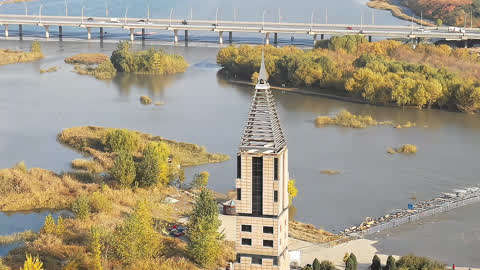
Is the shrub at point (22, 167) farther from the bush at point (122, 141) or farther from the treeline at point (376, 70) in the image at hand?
the treeline at point (376, 70)

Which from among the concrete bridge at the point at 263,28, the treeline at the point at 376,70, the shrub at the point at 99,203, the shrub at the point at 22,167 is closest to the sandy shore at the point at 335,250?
the shrub at the point at 99,203

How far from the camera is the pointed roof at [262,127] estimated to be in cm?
1373

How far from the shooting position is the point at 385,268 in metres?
16.2

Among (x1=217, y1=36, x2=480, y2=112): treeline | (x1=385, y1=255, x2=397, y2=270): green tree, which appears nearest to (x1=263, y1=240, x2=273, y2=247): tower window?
(x1=385, y1=255, x2=397, y2=270): green tree

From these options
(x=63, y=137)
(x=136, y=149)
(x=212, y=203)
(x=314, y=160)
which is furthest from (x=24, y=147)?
(x=212, y=203)

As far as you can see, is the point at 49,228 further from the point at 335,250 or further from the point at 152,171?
the point at 335,250

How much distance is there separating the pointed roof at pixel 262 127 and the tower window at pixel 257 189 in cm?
20

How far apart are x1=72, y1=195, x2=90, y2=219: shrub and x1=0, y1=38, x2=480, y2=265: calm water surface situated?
14.8 feet

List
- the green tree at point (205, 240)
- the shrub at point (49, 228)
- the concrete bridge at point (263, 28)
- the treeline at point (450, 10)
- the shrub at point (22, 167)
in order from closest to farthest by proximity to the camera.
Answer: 1. the green tree at point (205, 240)
2. the shrub at point (49, 228)
3. the shrub at point (22, 167)
4. the concrete bridge at point (263, 28)
5. the treeline at point (450, 10)

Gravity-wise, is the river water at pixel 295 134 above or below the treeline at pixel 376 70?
below

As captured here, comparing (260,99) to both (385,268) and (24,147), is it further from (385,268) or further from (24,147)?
(24,147)

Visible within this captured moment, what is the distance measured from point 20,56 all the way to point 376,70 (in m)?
20.8

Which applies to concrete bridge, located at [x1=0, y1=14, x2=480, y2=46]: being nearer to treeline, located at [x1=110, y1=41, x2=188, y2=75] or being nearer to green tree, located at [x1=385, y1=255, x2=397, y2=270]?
treeline, located at [x1=110, y1=41, x2=188, y2=75]

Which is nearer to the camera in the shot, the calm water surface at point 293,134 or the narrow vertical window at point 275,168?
the narrow vertical window at point 275,168
